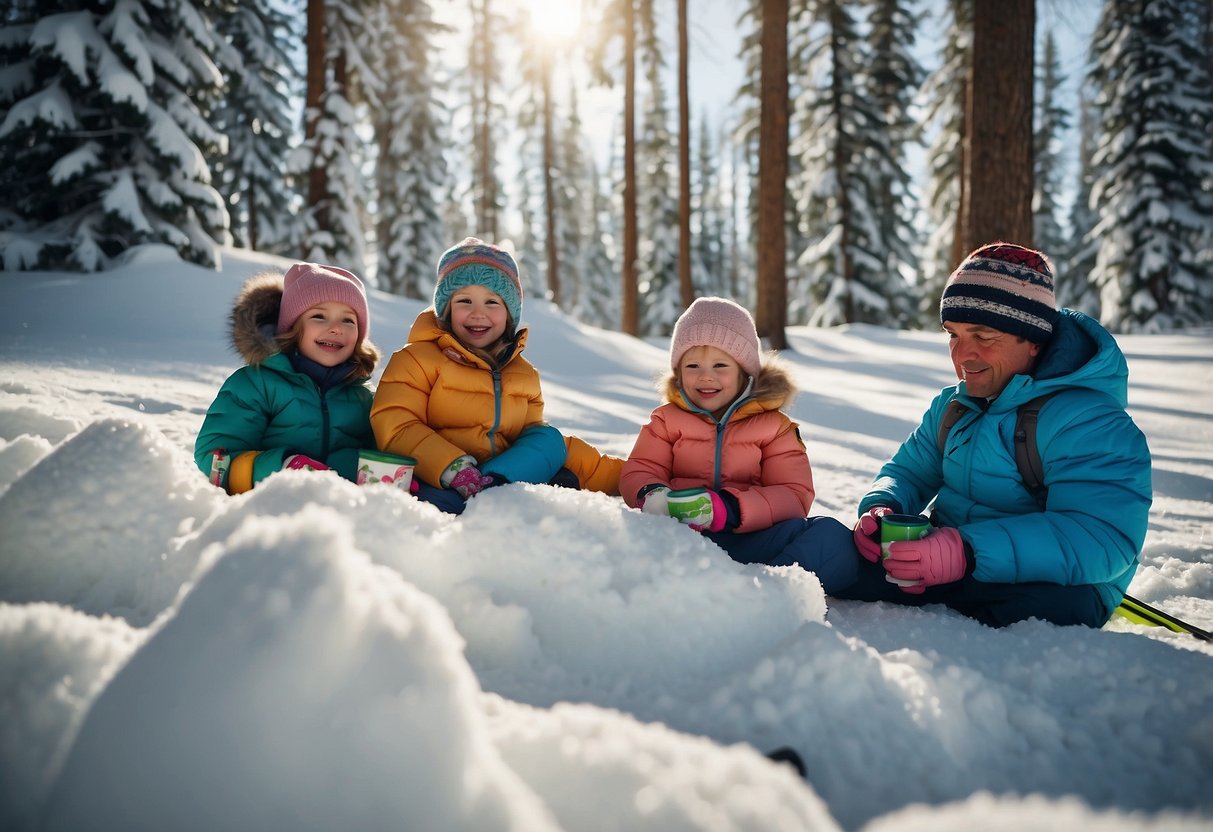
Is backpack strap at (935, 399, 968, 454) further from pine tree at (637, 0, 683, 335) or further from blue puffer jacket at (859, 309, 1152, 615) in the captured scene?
pine tree at (637, 0, 683, 335)

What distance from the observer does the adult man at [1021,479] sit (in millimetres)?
1839

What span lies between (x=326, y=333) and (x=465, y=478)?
0.91 meters

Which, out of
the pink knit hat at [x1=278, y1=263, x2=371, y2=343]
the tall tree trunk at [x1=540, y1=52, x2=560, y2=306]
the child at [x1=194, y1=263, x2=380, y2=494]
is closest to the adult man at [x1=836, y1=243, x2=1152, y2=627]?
the child at [x1=194, y1=263, x2=380, y2=494]

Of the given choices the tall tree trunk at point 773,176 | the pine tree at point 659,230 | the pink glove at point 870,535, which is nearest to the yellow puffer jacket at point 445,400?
the pink glove at point 870,535

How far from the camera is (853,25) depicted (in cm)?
1750

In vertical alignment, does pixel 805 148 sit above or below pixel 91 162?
above

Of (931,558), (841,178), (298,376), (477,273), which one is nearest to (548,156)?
(841,178)

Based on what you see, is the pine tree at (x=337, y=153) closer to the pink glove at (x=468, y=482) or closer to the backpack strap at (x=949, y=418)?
the pink glove at (x=468, y=482)

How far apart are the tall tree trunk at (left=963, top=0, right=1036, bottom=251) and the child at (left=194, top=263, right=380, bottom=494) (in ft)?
18.3

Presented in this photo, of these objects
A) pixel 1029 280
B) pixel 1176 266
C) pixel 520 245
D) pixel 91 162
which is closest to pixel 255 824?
pixel 1029 280

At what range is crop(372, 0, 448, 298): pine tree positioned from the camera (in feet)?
67.8

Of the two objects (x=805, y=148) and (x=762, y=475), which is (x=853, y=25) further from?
(x=762, y=475)

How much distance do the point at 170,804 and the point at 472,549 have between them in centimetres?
89

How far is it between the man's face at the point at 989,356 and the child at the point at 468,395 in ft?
5.50
